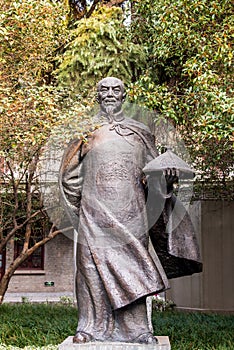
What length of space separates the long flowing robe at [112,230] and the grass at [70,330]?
2982 mm

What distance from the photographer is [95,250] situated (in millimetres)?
4562

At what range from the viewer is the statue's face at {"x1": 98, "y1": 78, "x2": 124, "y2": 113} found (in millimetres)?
4938

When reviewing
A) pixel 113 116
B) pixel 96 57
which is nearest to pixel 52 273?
pixel 96 57

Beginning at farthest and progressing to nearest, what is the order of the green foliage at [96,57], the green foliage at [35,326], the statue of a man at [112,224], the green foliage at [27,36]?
1. the green foliage at [96,57]
2. the green foliage at [35,326]
3. the green foliage at [27,36]
4. the statue of a man at [112,224]

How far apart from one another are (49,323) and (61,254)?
34.1ft

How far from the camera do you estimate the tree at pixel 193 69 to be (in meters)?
7.17

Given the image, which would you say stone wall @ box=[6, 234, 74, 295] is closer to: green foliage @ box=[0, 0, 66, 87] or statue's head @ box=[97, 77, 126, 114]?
green foliage @ box=[0, 0, 66, 87]

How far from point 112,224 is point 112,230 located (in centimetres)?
5

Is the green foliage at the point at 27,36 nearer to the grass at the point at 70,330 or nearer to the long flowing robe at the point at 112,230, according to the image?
the long flowing robe at the point at 112,230

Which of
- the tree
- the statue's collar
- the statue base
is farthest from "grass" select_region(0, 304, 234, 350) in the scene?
the statue's collar

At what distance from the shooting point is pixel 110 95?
16.2 feet

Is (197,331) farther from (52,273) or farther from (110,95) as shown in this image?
(52,273)

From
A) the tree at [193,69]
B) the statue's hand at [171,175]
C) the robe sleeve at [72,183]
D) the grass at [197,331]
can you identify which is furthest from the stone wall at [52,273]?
the statue's hand at [171,175]

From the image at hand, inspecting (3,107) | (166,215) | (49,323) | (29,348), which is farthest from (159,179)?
(49,323)
